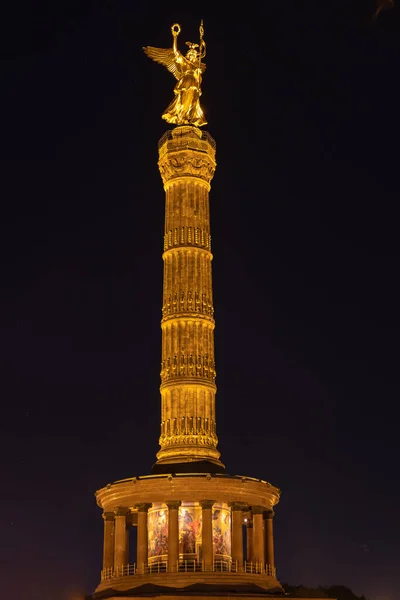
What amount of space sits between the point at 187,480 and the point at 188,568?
3486 millimetres

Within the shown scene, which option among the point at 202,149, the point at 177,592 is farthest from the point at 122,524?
the point at 202,149

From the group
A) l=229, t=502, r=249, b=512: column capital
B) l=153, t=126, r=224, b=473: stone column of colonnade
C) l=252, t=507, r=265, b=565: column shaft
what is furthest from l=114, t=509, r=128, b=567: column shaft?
l=252, t=507, r=265, b=565: column shaft

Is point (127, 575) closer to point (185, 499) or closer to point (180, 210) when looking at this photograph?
point (185, 499)

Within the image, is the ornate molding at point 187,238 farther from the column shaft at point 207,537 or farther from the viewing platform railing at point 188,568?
the viewing platform railing at point 188,568

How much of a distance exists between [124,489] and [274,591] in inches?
293

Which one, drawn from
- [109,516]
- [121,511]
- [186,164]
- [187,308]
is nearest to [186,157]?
[186,164]

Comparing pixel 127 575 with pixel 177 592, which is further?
pixel 127 575

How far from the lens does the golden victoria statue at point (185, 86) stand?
47.6 meters

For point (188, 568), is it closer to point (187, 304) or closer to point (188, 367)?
point (188, 367)

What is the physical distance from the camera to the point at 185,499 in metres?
38.6

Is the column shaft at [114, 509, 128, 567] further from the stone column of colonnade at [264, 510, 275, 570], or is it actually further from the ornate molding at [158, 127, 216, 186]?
the ornate molding at [158, 127, 216, 186]

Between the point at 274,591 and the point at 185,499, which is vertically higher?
the point at 185,499

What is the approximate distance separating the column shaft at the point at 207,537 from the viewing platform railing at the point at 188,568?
0.19 meters

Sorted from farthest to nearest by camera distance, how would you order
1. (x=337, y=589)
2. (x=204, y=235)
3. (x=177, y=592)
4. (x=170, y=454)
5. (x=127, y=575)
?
(x=337, y=589) < (x=204, y=235) < (x=170, y=454) < (x=127, y=575) < (x=177, y=592)
